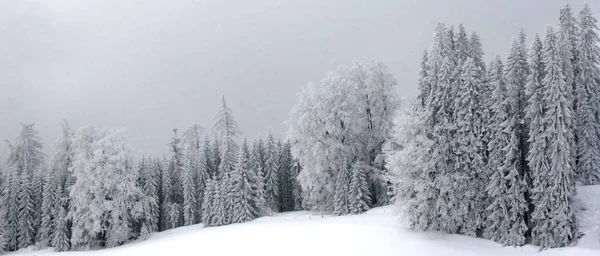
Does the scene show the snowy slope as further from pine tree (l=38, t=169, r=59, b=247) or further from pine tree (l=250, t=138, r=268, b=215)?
pine tree (l=38, t=169, r=59, b=247)

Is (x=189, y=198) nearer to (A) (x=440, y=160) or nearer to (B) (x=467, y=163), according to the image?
(A) (x=440, y=160)

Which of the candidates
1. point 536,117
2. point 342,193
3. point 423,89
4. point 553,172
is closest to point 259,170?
point 342,193

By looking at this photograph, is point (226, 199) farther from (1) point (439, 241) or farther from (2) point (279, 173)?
(1) point (439, 241)

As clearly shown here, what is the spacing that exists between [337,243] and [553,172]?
14526 millimetres

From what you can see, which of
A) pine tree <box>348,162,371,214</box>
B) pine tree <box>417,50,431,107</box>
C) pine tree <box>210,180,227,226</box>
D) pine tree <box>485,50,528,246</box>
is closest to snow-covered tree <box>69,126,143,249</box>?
pine tree <box>210,180,227,226</box>

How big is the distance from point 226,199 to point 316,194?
996 centimetres

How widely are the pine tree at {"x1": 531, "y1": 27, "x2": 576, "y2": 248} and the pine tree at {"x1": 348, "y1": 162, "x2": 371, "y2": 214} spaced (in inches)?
662

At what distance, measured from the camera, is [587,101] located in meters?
35.5

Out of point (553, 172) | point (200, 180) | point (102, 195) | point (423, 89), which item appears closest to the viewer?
point (553, 172)

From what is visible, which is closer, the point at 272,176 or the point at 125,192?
the point at 125,192

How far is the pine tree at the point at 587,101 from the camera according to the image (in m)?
33.2

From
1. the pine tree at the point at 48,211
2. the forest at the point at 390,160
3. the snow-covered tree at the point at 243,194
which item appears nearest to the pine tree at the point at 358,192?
the forest at the point at 390,160

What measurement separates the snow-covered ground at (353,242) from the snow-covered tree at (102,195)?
8.93 m

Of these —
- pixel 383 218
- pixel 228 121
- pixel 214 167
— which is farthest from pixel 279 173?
pixel 383 218
